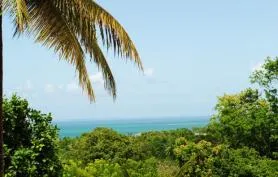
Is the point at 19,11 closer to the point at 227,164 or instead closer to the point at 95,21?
the point at 95,21

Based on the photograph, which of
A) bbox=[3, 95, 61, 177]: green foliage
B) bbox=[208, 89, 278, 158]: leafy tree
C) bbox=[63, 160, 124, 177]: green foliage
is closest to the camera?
bbox=[3, 95, 61, 177]: green foliage

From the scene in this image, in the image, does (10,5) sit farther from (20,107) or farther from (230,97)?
(230,97)

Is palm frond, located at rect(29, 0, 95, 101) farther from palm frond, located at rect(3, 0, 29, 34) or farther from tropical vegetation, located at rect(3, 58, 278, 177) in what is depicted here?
tropical vegetation, located at rect(3, 58, 278, 177)

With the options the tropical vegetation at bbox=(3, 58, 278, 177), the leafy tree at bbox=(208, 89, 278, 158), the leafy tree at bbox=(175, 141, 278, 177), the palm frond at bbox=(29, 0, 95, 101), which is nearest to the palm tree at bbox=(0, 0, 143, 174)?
the palm frond at bbox=(29, 0, 95, 101)

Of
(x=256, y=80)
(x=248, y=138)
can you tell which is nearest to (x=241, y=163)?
(x=248, y=138)

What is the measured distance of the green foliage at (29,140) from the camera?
43.4 feet

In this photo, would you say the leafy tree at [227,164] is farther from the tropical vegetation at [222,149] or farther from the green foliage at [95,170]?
the green foliage at [95,170]

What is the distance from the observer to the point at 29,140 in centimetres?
1362

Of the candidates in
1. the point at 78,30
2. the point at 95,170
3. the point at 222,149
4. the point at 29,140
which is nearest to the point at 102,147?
the point at 222,149

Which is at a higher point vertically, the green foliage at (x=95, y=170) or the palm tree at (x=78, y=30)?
the palm tree at (x=78, y=30)

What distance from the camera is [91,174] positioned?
25.7 metres

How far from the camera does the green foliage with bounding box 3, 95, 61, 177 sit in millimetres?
13234

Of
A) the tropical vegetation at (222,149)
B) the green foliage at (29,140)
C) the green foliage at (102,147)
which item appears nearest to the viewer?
the green foliage at (29,140)

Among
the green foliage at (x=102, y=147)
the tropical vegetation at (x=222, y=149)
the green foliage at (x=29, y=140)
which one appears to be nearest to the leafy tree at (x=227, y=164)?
the tropical vegetation at (x=222, y=149)
